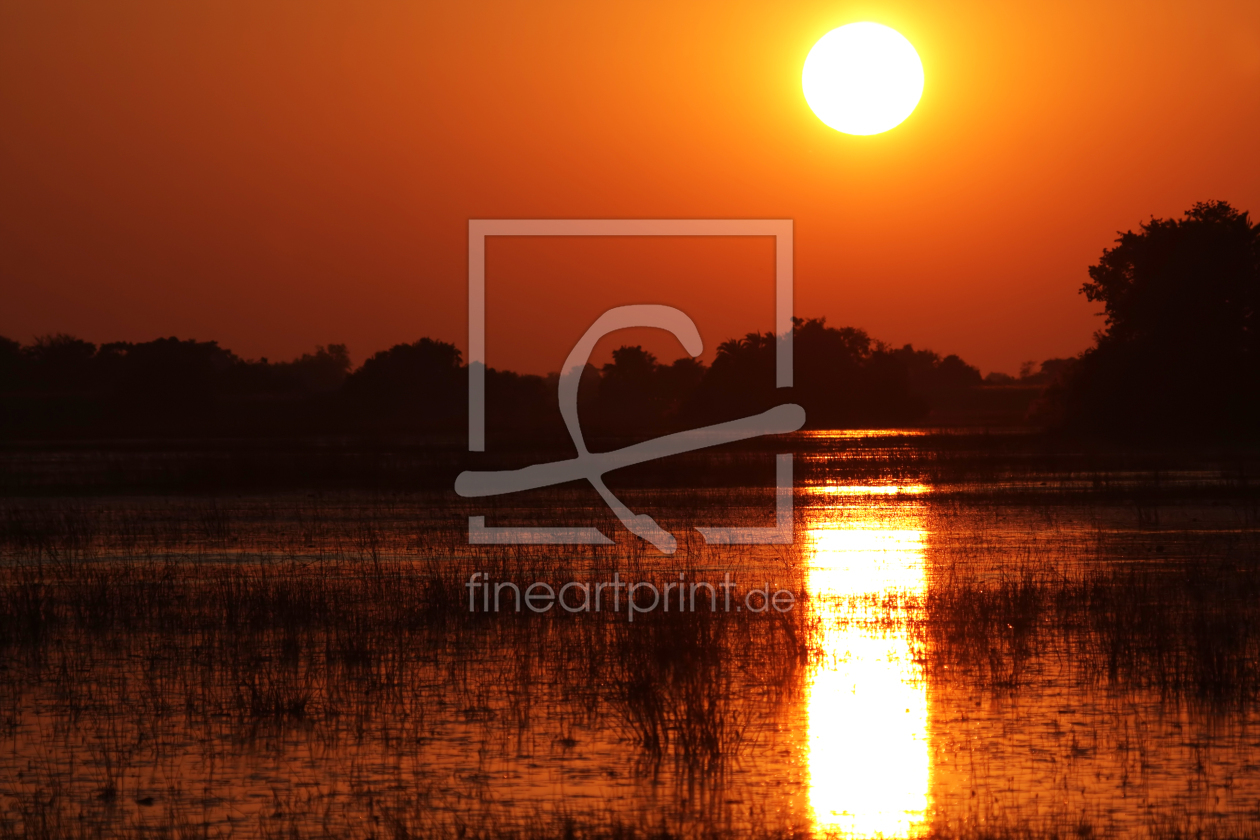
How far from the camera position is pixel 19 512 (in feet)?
107

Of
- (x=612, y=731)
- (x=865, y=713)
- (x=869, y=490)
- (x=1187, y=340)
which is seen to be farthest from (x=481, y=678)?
(x=1187, y=340)

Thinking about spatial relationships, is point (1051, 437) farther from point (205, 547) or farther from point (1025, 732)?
point (1025, 732)

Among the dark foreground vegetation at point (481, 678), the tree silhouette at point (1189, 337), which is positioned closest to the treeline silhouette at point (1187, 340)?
the tree silhouette at point (1189, 337)

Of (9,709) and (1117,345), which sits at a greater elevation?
(1117,345)

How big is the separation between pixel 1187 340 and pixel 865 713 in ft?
219

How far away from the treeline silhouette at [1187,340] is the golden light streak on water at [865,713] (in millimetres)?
55228

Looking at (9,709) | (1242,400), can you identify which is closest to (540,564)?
(9,709)

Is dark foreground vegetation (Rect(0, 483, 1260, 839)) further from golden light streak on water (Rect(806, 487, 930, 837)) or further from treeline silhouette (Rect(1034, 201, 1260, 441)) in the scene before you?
treeline silhouette (Rect(1034, 201, 1260, 441))

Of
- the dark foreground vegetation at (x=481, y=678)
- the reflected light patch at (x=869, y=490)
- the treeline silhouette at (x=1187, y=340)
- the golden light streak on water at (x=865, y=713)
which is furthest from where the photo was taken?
the treeline silhouette at (x=1187, y=340)

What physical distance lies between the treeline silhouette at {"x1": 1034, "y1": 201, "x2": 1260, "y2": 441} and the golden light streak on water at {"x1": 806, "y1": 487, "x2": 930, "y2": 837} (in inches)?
2174

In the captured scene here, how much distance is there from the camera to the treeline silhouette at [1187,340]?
2803 inches

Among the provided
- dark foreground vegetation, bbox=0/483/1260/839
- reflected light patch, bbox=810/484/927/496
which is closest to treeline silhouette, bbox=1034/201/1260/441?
reflected light patch, bbox=810/484/927/496

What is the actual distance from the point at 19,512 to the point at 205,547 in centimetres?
1016

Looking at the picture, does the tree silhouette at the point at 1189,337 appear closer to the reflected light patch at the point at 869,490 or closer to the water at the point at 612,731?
the reflected light patch at the point at 869,490
